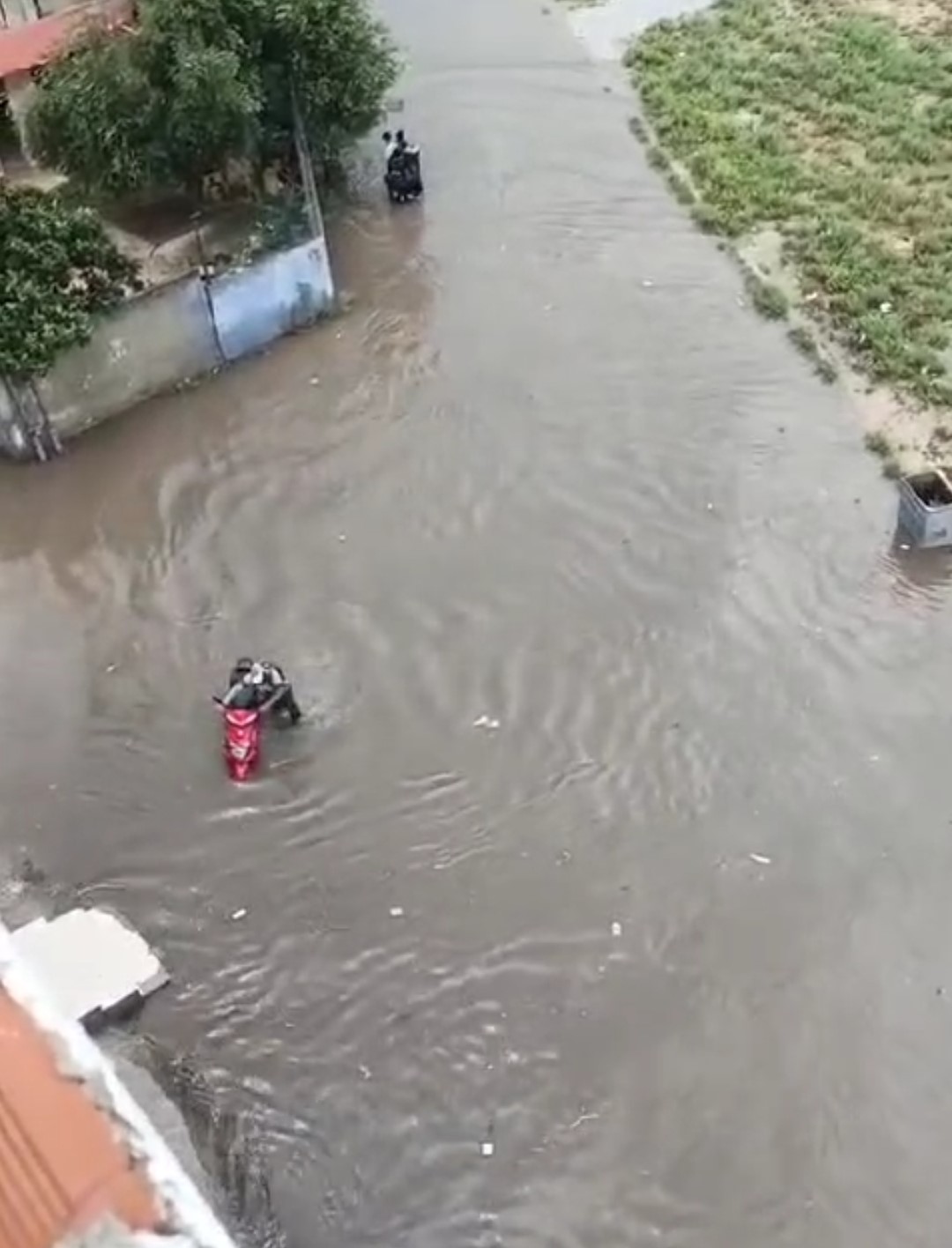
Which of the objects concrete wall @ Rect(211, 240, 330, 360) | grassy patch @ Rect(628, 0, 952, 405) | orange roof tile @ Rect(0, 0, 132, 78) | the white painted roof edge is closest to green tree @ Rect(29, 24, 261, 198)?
orange roof tile @ Rect(0, 0, 132, 78)

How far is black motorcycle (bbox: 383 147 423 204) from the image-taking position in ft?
58.9

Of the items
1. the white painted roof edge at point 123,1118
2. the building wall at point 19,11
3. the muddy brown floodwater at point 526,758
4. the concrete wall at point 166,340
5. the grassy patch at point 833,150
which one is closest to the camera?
the white painted roof edge at point 123,1118

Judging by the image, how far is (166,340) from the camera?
15414 millimetres

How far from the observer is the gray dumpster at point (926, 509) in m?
13.0

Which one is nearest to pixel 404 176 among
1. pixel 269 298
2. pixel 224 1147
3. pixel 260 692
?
pixel 269 298

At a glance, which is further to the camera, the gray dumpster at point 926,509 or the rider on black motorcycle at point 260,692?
the gray dumpster at point 926,509

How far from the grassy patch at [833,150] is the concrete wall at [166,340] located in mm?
4712

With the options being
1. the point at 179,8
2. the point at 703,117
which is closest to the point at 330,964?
the point at 179,8

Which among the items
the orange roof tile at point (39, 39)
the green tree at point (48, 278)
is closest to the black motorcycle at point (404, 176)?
the orange roof tile at point (39, 39)

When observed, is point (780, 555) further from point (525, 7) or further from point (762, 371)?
point (525, 7)

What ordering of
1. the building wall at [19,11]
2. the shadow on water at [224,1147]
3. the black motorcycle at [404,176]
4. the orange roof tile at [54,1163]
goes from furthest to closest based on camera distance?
the building wall at [19,11] < the black motorcycle at [404,176] < the shadow on water at [224,1147] < the orange roof tile at [54,1163]

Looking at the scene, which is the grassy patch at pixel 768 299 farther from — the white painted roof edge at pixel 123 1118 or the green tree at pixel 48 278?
the white painted roof edge at pixel 123 1118

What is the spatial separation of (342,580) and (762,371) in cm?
486

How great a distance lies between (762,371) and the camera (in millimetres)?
15406
